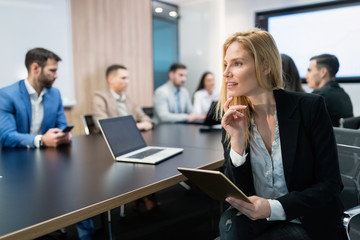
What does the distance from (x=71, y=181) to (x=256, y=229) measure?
78cm

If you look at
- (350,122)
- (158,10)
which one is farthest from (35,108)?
(158,10)

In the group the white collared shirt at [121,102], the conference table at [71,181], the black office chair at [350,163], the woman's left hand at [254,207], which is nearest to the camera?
the conference table at [71,181]

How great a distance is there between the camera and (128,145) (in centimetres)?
183

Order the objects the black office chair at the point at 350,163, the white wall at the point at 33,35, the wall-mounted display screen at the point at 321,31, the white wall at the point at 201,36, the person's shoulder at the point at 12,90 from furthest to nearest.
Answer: the white wall at the point at 201,36 → the wall-mounted display screen at the point at 321,31 → the white wall at the point at 33,35 → the person's shoulder at the point at 12,90 → the black office chair at the point at 350,163

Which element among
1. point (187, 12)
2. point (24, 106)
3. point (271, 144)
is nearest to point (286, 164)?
point (271, 144)

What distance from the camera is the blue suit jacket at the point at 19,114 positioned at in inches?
81.3

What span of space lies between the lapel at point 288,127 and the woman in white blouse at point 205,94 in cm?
354

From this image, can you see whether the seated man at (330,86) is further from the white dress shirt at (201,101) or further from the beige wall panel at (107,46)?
the beige wall panel at (107,46)

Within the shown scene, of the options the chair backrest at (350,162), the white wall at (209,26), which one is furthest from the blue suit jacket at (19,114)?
the white wall at (209,26)

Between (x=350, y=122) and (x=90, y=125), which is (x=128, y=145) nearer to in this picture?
(x=90, y=125)

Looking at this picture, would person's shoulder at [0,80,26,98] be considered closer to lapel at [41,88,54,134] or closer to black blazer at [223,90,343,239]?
lapel at [41,88,54,134]

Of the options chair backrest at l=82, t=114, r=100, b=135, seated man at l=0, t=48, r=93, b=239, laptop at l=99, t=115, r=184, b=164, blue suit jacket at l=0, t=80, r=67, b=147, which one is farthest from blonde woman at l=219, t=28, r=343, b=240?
chair backrest at l=82, t=114, r=100, b=135

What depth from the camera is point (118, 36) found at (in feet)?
14.7

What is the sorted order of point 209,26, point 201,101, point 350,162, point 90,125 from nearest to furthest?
point 350,162 < point 90,125 < point 201,101 < point 209,26
